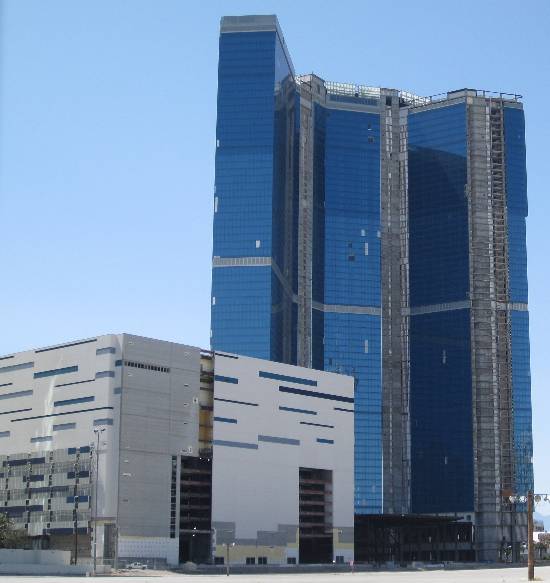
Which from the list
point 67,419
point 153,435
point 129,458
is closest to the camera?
point 129,458

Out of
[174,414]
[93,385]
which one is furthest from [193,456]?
[93,385]

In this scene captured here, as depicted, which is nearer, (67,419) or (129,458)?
(129,458)

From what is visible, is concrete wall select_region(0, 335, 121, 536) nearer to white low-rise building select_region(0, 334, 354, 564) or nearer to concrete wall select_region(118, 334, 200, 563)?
white low-rise building select_region(0, 334, 354, 564)

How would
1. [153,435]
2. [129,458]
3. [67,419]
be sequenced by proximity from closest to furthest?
[129,458], [153,435], [67,419]

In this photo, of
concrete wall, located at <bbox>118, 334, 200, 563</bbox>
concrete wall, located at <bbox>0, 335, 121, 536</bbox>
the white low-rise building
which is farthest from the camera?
concrete wall, located at <bbox>0, 335, 121, 536</bbox>

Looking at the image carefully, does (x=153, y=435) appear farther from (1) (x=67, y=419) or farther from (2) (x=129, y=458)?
(1) (x=67, y=419)

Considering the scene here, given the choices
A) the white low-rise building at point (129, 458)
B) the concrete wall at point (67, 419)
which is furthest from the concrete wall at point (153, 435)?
the concrete wall at point (67, 419)

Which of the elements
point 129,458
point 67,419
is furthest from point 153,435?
point 67,419

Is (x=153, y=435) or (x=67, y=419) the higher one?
(x=67, y=419)

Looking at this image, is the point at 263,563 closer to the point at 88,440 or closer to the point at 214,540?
the point at 214,540

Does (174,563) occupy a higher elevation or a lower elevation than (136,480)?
lower

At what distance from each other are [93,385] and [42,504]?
76.2 ft

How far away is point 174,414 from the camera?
632 feet

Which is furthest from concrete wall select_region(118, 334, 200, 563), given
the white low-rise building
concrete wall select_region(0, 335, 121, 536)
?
concrete wall select_region(0, 335, 121, 536)
